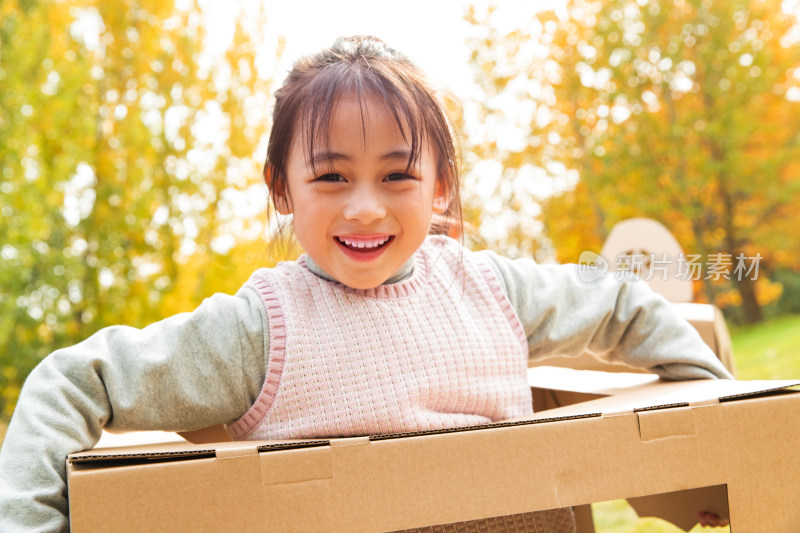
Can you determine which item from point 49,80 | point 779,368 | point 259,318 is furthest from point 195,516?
point 779,368

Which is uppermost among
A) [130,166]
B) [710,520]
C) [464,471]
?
[130,166]

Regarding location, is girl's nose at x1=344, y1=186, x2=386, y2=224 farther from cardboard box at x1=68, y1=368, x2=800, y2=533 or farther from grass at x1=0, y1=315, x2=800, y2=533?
grass at x1=0, y1=315, x2=800, y2=533

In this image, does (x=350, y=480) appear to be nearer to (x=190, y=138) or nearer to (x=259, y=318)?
(x=259, y=318)

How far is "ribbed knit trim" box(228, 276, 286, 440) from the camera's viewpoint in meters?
0.69

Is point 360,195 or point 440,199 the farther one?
point 440,199

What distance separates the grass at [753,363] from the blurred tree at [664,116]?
41 centimetres

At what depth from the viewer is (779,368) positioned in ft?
10.6

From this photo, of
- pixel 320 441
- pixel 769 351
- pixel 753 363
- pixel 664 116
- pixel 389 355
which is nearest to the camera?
pixel 320 441

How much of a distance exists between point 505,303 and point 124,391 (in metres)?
0.40

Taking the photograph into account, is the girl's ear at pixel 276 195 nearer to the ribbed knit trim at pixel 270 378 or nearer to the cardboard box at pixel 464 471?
the ribbed knit trim at pixel 270 378

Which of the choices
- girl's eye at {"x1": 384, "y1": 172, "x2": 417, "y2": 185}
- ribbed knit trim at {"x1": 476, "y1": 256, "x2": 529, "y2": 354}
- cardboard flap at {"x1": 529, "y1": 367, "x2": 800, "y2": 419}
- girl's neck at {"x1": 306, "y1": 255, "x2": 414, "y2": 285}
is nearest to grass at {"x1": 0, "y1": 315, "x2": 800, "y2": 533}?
cardboard flap at {"x1": 529, "y1": 367, "x2": 800, "y2": 419}

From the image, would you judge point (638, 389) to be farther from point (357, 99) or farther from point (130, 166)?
point (130, 166)

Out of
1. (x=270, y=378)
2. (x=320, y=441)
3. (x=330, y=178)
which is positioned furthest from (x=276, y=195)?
(x=320, y=441)

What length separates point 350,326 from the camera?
736 millimetres
